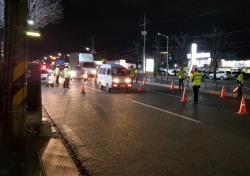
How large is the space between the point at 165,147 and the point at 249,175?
93.3 inches

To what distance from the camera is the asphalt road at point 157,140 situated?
254 inches

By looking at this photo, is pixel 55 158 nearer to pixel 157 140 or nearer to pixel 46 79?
pixel 157 140

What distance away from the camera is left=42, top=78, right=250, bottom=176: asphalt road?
645 centimetres

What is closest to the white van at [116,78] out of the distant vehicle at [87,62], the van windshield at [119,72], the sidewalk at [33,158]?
the van windshield at [119,72]

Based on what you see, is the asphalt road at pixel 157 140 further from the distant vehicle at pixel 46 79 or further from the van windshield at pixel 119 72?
the distant vehicle at pixel 46 79

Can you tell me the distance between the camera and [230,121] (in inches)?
466

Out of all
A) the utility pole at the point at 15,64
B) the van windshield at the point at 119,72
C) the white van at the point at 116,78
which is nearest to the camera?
the utility pole at the point at 15,64

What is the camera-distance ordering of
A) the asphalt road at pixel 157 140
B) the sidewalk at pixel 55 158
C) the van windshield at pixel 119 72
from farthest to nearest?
the van windshield at pixel 119 72 → the asphalt road at pixel 157 140 → the sidewalk at pixel 55 158

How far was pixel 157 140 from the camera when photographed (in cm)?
874

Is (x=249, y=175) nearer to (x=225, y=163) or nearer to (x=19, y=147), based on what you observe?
(x=225, y=163)

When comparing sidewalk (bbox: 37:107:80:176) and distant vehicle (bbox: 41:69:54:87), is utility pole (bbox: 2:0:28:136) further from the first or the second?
distant vehicle (bbox: 41:69:54:87)

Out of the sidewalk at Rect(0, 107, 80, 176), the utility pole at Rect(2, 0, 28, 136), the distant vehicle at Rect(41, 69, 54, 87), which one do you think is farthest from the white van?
the utility pole at Rect(2, 0, 28, 136)

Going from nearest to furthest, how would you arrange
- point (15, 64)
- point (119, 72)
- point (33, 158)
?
1. point (33, 158)
2. point (15, 64)
3. point (119, 72)

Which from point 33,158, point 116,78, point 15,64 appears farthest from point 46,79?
point 33,158
